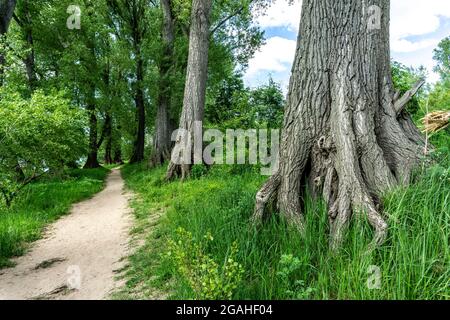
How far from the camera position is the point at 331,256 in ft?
10.5

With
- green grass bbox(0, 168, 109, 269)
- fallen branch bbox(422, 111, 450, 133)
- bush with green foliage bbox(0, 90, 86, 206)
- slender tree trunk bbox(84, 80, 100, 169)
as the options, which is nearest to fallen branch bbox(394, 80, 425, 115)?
fallen branch bbox(422, 111, 450, 133)

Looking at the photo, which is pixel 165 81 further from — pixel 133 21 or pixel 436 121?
pixel 436 121

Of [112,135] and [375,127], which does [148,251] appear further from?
[112,135]

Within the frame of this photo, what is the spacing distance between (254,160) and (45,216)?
18.4 ft

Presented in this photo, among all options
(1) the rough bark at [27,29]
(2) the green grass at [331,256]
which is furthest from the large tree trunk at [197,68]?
(1) the rough bark at [27,29]

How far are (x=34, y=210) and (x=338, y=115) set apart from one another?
7938mm

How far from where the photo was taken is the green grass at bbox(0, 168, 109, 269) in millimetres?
6051

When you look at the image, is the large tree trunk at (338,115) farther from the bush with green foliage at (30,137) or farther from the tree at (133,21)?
the tree at (133,21)

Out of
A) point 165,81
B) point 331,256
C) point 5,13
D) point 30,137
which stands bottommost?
point 331,256

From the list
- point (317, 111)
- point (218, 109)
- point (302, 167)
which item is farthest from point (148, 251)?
point (218, 109)

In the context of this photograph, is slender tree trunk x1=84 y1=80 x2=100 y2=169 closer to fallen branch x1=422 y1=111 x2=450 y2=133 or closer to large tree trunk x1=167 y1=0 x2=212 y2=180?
large tree trunk x1=167 y1=0 x2=212 y2=180

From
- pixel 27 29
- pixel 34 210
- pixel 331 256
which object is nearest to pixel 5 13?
pixel 34 210

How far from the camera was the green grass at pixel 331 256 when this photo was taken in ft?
8.64

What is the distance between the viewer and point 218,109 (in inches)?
647
